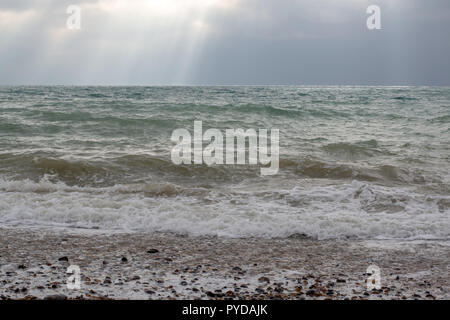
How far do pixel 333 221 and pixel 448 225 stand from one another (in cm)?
176

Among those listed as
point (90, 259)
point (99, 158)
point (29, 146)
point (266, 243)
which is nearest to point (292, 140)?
point (99, 158)

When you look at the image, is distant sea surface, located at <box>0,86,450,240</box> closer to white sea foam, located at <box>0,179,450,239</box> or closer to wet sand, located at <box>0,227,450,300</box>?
white sea foam, located at <box>0,179,450,239</box>

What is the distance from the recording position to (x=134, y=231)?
19.6 ft

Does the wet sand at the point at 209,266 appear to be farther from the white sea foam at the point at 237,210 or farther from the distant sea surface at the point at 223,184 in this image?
the distant sea surface at the point at 223,184

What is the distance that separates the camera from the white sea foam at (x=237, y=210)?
20.0 ft

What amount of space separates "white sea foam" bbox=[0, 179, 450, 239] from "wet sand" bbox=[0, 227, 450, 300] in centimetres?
38

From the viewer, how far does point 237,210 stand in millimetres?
6973

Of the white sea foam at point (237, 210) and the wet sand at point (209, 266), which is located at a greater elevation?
the white sea foam at point (237, 210)

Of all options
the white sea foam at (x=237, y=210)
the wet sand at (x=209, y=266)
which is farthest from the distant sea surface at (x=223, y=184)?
the wet sand at (x=209, y=266)

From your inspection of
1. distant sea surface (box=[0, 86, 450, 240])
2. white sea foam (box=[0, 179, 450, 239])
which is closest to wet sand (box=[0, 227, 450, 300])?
white sea foam (box=[0, 179, 450, 239])

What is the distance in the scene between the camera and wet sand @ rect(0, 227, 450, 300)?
3891 millimetres

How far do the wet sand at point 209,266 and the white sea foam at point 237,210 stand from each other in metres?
0.38

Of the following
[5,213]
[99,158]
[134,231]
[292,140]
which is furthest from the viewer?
[292,140]
